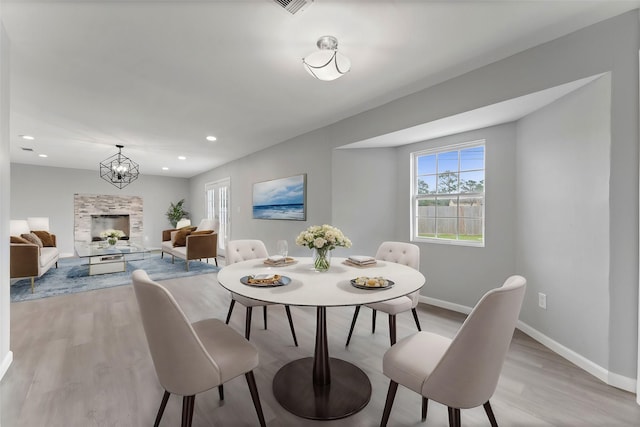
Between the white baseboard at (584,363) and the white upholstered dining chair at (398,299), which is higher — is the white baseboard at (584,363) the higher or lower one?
the lower one

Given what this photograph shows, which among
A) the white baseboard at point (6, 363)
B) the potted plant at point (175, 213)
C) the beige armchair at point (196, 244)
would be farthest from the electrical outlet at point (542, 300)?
the potted plant at point (175, 213)

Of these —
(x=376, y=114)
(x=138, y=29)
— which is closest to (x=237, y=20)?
(x=138, y=29)

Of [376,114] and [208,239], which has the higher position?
[376,114]

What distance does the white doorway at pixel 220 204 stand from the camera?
6.59 m

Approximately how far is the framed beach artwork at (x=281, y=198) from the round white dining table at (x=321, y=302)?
217 cm

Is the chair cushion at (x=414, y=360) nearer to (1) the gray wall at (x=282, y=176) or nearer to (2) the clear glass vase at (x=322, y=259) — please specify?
(2) the clear glass vase at (x=322, y=259)

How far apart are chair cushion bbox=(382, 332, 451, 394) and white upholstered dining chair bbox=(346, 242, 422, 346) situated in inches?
21.9

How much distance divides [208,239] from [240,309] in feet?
8.33

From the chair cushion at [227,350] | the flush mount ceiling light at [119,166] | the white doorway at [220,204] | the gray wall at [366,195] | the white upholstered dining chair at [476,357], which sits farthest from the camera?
the white doorway at [220,204]

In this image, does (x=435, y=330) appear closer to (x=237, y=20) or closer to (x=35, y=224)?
(x=237, y=20)

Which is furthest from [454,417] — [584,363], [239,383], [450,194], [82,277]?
[82,277]

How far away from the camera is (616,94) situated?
173 centimetres

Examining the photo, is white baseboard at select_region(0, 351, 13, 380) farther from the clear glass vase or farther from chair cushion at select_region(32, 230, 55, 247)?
chair cushion at select_region(32, 230, 55, 247)

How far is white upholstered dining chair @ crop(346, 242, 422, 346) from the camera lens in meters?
2.02
